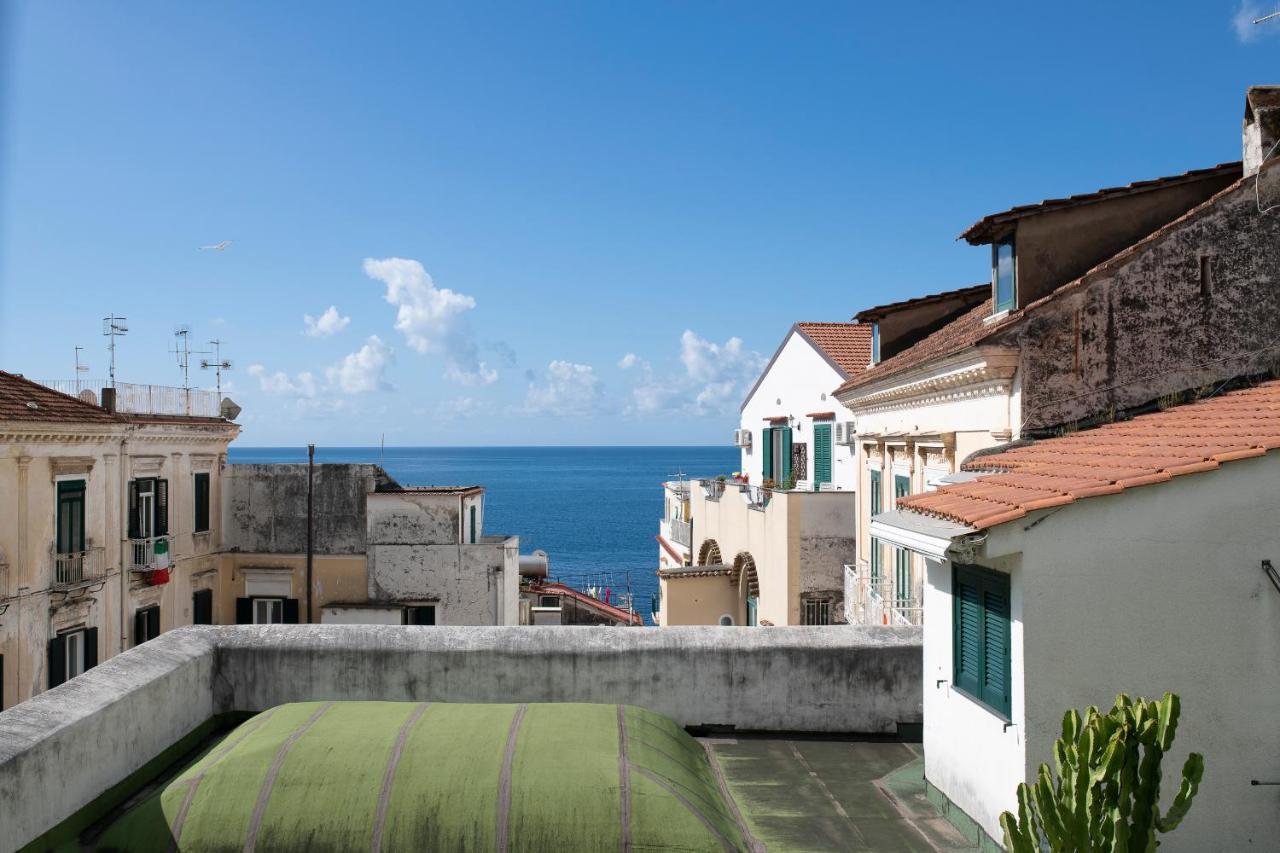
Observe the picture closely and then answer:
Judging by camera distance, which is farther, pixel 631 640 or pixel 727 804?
pixel 631 640

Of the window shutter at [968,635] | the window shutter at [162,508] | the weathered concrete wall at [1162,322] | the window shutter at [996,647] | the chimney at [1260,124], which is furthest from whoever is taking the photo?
the window shutter at [162,508]

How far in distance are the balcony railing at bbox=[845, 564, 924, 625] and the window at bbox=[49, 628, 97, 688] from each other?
18.0m

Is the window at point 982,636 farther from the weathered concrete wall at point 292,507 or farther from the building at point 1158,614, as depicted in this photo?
the weathered concrete wall at point 292,507

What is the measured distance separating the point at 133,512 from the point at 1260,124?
26.9m

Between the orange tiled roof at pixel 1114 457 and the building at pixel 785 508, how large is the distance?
1135cm

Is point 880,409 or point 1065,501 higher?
point 880,409

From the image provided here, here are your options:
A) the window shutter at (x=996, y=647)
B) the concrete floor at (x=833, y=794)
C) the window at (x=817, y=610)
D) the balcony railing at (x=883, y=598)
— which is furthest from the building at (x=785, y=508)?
the window shutter at (x=996, y=647)

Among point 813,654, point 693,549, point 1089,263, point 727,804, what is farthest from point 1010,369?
point 693,549

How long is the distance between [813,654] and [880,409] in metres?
9.76

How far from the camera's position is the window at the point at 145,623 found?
2611 cm

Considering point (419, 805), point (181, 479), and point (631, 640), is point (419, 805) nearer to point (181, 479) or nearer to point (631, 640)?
point (631, 640)

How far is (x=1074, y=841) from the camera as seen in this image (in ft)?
16.1

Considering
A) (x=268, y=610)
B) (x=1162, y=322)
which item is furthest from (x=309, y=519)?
(x=1162, y=322)

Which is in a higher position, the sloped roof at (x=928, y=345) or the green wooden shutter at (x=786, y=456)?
the sloped roof at (x=928, y=345)
